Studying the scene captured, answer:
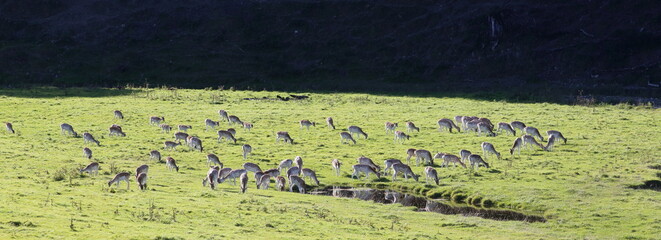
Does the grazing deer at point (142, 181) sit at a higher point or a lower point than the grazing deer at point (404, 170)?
lower

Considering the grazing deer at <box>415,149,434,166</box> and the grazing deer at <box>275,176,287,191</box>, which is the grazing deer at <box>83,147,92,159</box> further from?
the grazing deer at <box>415,149,434,166</box>

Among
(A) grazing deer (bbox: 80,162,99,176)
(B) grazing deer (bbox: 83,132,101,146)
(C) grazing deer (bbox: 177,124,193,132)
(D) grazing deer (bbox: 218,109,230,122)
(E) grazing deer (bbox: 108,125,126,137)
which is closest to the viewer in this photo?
(A) grazing deer (bbox: 80,162,99,176)

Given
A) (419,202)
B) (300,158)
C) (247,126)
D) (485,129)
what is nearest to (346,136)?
(247,126)

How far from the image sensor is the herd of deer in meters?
33.6

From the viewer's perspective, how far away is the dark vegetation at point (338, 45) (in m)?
80.0

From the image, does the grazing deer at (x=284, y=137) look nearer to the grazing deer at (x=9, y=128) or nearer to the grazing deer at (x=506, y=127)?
the grazing deer at (x=506, y=127)

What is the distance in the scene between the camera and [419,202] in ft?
108

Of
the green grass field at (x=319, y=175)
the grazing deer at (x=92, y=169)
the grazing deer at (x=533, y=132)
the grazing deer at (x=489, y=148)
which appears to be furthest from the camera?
the grazing deer at (x=533, y=132)

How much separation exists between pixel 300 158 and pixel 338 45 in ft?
183

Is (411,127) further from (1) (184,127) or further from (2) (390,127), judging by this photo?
(1) (184,127)

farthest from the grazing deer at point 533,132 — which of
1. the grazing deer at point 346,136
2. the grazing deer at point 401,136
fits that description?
the grazing deer at point 346,136

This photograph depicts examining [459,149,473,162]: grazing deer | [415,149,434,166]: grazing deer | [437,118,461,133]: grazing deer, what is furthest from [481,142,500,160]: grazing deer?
[437,118,461,133]: grazing deer

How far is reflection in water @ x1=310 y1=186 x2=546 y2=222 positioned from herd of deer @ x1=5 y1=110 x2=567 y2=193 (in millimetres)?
1137

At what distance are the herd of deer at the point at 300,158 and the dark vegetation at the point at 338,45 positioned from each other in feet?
86.7
